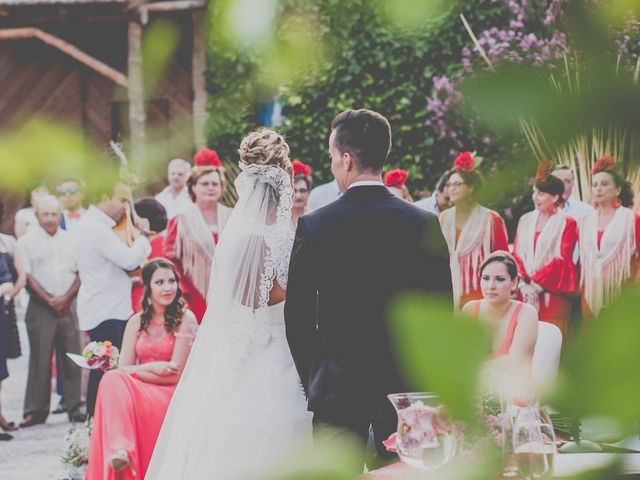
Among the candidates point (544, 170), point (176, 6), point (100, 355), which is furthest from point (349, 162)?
point (544, 170)

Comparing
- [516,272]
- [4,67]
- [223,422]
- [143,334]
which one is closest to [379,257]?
[223,422]

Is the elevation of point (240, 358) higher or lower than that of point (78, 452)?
higher

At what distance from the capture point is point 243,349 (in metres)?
3.76

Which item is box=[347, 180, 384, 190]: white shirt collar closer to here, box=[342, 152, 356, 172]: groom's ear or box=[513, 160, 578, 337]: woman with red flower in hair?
box=[342, 152, 356, 172]: groom's ear

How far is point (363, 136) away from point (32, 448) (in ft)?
12.7

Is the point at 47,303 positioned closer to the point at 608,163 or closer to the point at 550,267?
the point at 550,267

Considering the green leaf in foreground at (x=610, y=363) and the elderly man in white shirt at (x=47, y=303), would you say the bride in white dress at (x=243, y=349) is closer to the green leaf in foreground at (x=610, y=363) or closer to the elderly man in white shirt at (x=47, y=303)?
the elderly man in white shirt at (x=47, y=303)

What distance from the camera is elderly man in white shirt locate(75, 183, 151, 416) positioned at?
6.16 meters

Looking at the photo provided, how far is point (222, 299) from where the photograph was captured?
3.98 metres

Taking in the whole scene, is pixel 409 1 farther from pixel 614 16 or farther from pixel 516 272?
pixel 516 272

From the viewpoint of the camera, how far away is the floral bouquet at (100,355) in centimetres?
517

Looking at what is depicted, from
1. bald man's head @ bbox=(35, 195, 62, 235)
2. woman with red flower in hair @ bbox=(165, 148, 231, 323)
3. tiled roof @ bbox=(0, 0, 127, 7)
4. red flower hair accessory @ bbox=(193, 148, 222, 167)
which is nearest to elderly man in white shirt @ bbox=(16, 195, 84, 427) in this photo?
bald man's head @ bbox=(35, 195, 62, 235)

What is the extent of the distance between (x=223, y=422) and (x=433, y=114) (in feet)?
10.7

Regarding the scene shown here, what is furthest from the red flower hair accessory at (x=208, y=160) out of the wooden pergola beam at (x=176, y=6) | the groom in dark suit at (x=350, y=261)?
the wooden pergola beam at (x=176, y=6)
